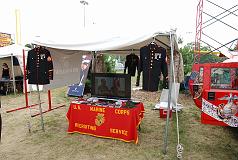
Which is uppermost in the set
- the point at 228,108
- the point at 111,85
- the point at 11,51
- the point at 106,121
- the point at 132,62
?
the point at 11,51

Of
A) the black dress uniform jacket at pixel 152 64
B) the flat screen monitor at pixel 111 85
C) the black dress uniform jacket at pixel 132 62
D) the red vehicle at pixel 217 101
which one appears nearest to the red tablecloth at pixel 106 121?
the flat screen monitor at pixel 111 85

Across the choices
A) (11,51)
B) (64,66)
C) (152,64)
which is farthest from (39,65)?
(11,51)

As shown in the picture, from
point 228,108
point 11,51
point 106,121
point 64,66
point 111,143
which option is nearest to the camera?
point 228,108

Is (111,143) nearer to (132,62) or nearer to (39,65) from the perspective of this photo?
(39,65)

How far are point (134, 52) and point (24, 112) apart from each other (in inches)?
160

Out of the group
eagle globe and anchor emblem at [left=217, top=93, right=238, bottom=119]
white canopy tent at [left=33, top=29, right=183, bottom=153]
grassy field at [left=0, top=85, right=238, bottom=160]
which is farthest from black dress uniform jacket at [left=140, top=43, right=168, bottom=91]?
eagle globe and anchor emblem at [left=217, top=93, right=238, bottom=119]

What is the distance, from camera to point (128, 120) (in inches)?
192

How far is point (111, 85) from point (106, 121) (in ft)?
2.96

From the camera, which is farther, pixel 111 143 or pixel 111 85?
pixel 111 85

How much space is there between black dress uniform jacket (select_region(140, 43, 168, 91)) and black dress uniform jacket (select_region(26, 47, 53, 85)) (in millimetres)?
2374

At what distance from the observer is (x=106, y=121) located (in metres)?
5.10

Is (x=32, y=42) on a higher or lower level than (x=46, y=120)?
higher

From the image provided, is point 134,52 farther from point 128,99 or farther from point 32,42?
point 32,42

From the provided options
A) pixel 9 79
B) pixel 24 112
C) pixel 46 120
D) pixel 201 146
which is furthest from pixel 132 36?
pixel 9 79
